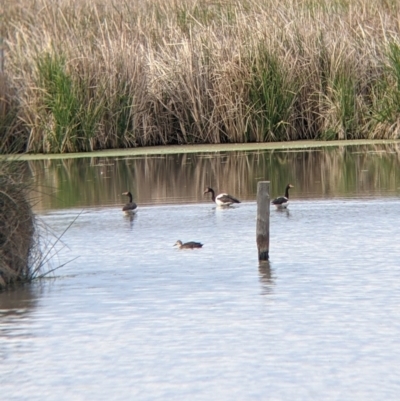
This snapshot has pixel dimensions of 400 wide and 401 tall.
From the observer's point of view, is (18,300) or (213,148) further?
(213,148)

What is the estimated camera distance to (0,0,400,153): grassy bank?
21172mm

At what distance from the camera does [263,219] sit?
11.1m

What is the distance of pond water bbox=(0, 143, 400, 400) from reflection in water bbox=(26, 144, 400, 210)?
0.17 meters

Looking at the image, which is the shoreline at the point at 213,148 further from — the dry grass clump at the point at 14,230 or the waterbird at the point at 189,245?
the dry grass clump at the point at 14,230

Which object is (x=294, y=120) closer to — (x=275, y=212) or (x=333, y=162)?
(x=333, y=162)

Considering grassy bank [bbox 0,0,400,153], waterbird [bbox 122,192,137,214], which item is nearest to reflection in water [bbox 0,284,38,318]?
waterbird [bbox 122,192,137,214]

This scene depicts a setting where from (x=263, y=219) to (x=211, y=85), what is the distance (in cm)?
1114

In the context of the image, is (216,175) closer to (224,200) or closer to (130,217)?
(224,200)

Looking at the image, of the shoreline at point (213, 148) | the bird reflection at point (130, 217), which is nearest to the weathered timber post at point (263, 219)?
the bird reflection at point (130, 217)

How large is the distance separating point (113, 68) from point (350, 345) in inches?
546

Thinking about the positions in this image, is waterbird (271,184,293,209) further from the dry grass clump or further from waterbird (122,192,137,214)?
the dry grass clump

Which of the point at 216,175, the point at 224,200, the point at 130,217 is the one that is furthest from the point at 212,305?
the point at 216,175

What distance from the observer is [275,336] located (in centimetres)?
869

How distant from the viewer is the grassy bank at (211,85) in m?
21.2
